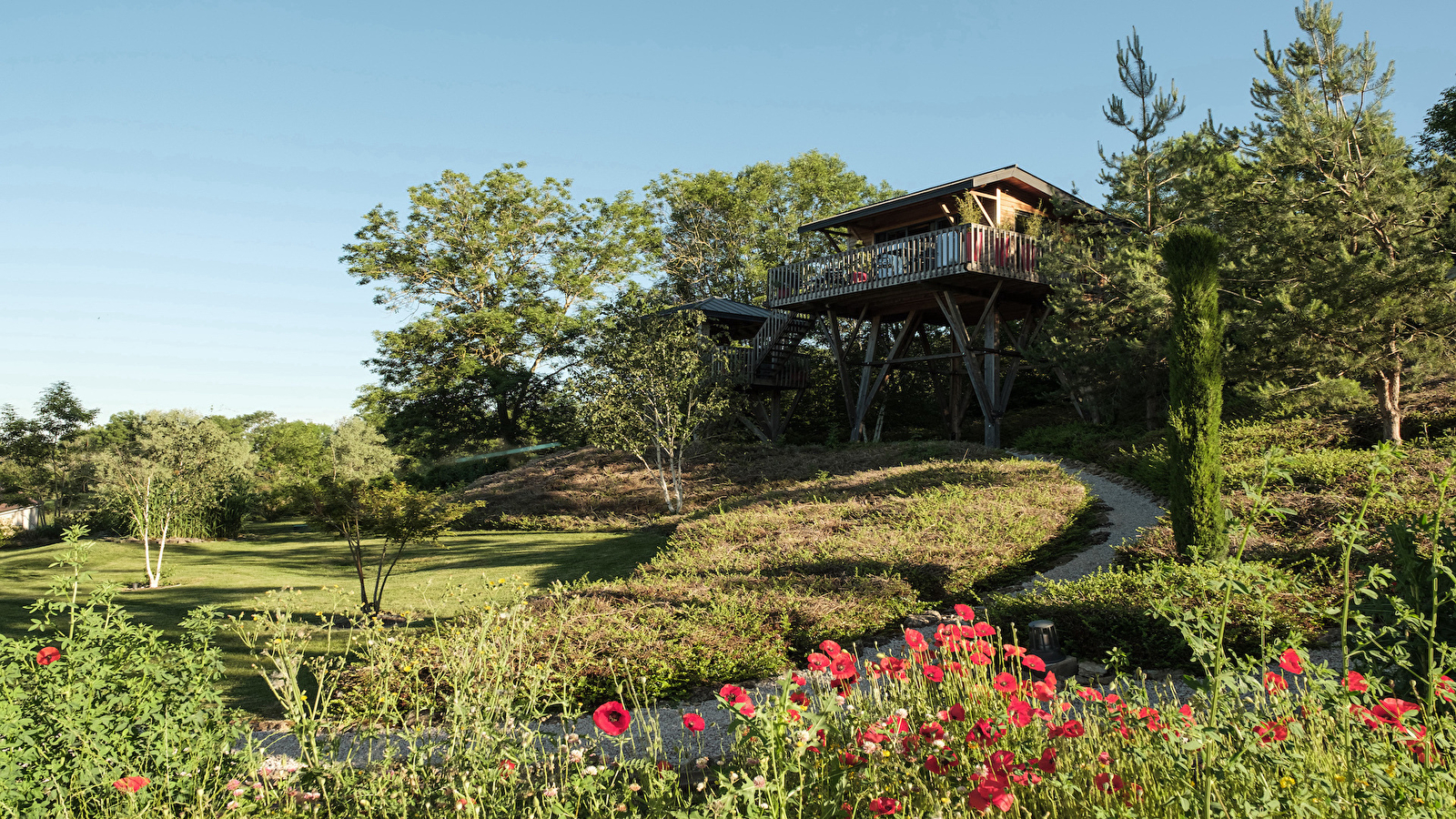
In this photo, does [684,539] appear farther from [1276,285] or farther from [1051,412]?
[1051,412]

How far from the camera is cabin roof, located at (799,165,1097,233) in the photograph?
1806 cm

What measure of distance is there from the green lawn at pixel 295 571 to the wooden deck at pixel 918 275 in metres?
7.87

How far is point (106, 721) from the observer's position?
3207 millimetres

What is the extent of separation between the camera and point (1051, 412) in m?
21.1

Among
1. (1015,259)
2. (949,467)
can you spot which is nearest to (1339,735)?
(949,467)

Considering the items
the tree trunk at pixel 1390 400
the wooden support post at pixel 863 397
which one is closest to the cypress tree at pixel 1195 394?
the tree trunk at pixel 1390 400

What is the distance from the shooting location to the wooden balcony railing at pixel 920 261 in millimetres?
17266

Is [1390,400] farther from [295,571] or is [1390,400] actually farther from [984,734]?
[295,571]

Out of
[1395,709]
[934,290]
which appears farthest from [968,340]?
[1395,709]

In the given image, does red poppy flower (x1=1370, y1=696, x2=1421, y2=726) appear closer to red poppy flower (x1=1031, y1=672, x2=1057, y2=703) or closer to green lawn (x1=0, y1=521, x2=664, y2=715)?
red poppy flower (x1=1031, y1=672, x2=1057, y2=703)

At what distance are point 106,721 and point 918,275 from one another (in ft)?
54.3

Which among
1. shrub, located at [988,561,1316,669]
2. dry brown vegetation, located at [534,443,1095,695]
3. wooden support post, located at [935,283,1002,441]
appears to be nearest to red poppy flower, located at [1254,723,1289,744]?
shrub, located at [988,561,1316,669]

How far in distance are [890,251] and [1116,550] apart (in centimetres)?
1102

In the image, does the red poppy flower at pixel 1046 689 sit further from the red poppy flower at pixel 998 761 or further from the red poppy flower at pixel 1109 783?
the red poppy flower at pixel 998 761
